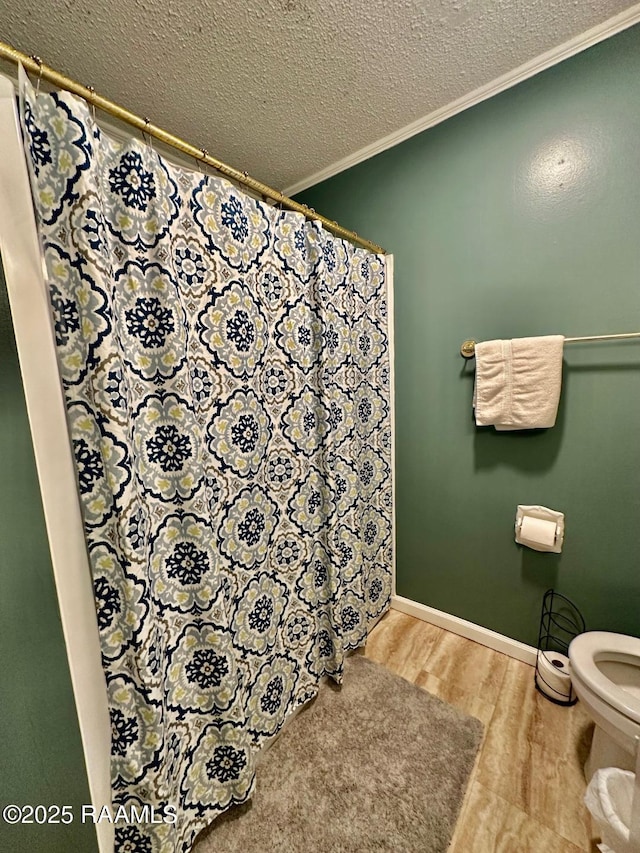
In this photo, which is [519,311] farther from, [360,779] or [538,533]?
[360,779]

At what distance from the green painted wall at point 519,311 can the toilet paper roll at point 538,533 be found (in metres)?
0.08

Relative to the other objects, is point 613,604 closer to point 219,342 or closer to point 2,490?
point 219,342

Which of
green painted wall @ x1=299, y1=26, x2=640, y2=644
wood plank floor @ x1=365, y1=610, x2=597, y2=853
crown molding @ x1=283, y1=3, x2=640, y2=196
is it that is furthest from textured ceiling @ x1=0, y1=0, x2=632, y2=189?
wood plank floor @ x1=365, y1=610, x2=597, y2=853

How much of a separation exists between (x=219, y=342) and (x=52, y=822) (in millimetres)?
1188

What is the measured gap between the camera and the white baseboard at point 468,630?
4.82ft

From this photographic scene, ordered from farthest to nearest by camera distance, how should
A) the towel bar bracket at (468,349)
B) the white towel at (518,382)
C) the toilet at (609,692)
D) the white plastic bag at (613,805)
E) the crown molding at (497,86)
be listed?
1. the towel bar bracket at (468,349)
2. the white towel at (518,382)
3. the crown molding at (497,86)
4. the toilet at (609,692)
5. the white plastic bag at (613,805)

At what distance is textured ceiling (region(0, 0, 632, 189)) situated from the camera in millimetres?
917

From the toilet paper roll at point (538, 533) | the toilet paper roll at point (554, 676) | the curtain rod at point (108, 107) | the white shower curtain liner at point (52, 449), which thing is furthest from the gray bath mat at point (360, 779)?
the curtain rod at point (108, 107)

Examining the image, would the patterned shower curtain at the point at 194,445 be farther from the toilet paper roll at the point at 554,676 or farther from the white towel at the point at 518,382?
the toilet paper roll at the point at 554,676

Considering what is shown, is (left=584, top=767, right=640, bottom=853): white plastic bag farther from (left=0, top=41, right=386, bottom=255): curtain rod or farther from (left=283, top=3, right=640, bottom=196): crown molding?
(left=283, top=3, right=640, bottom=196): crown molding

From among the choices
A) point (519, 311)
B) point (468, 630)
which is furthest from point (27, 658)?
point (519, 311)

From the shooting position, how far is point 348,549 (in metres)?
1.37

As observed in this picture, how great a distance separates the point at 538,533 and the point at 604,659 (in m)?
0.43

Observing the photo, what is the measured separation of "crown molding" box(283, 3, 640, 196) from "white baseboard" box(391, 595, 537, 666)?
7.65 ft
